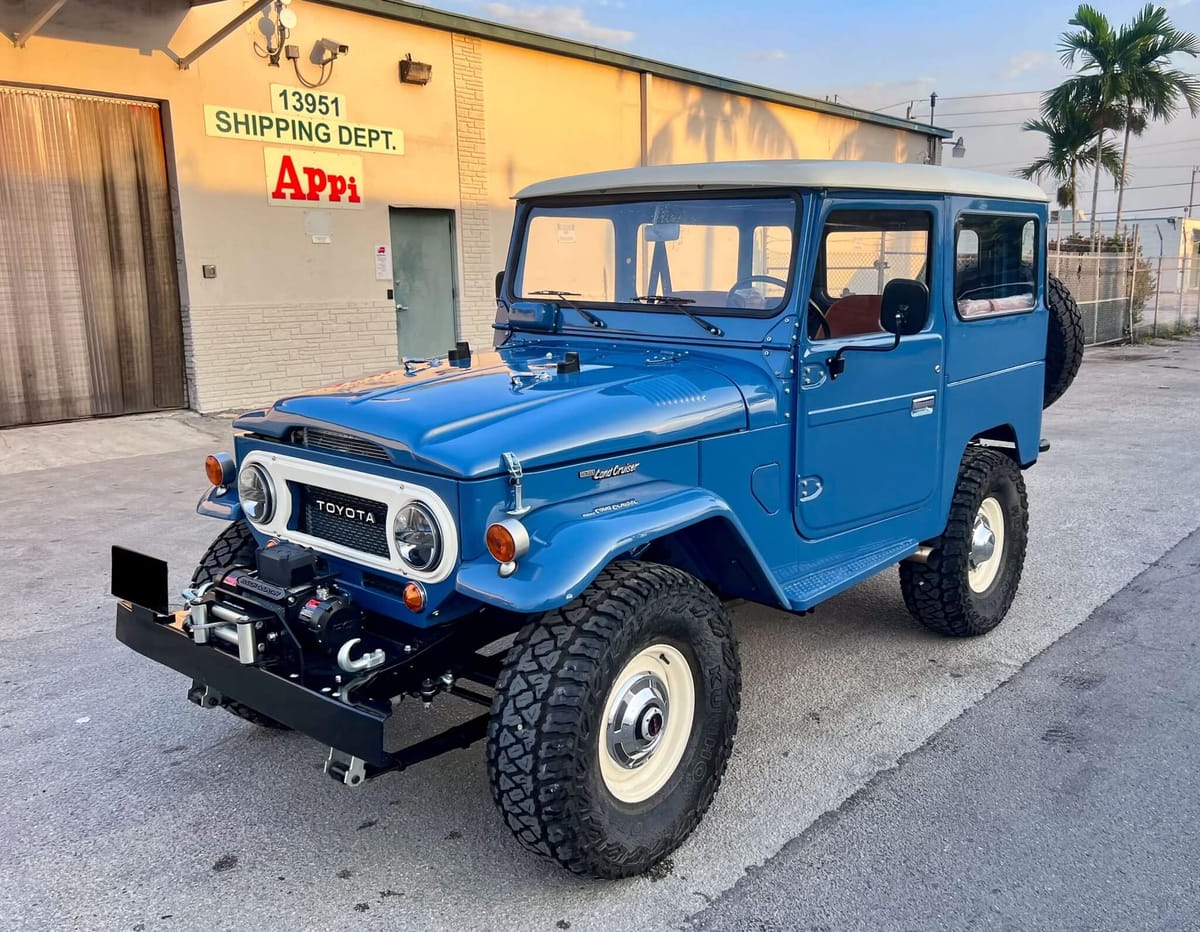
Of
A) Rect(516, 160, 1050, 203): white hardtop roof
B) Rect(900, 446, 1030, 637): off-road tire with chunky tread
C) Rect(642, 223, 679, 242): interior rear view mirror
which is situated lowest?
Rect(900, 446, 1030, 637): off-road tire with chunky tread

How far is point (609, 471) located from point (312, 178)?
29.9 feet

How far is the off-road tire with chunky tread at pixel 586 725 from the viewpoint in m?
2.58

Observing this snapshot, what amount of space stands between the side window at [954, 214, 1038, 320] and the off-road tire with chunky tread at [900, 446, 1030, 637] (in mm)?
703

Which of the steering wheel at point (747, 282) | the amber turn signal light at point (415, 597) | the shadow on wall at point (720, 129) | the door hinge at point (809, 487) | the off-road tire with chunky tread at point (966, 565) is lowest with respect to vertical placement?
the off-road tire with chunky tread at point (966, 565)

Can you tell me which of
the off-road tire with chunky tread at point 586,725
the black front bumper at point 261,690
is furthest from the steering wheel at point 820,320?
the black front bumper at point 261,690

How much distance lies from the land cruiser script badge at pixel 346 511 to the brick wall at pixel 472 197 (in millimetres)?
9303

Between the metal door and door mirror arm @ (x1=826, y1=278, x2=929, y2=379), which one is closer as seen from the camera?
door mirror arm @ (x1=826, y1=278, x2=929, y2=379)

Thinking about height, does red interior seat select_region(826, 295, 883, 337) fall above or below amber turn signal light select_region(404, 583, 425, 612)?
above

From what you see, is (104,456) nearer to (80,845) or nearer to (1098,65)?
(80,845)

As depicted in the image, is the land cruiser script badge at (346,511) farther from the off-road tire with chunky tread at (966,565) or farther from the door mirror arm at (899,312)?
the off-road tire with chunky tread at (966,565)

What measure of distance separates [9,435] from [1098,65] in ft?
69.6

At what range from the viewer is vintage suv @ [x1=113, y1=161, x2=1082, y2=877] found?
2.68 meters

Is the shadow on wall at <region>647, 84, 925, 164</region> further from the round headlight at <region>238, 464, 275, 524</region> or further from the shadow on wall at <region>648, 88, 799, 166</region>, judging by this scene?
the round headlight at <region>238, 464, 275, 524</region>

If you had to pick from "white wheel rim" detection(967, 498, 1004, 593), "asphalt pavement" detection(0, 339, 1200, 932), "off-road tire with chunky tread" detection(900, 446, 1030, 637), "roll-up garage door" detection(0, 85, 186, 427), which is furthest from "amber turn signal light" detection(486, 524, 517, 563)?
"roll-up garage door" detection(0, 85, 186, 427)
